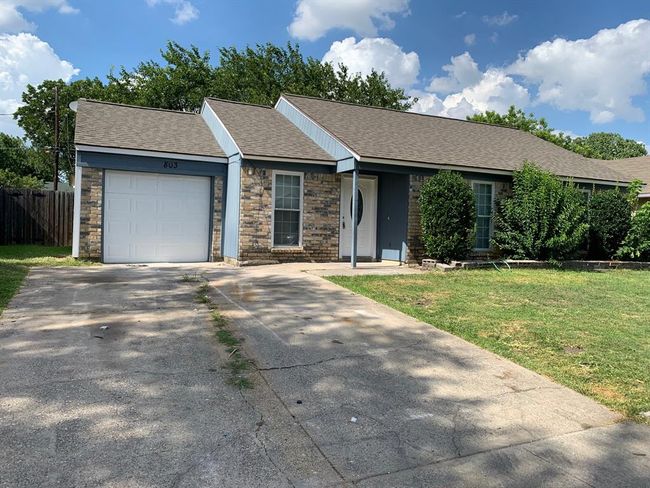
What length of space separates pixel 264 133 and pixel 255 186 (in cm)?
219

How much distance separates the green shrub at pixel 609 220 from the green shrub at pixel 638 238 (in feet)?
0.43

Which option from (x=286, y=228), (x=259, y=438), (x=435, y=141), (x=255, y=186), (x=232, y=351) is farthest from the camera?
(x=435, y=141)

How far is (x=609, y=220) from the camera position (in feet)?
45.6

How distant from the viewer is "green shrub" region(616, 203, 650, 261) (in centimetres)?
1388

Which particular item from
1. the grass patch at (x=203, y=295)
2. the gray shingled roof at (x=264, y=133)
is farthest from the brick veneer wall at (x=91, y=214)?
the grass patch at (x=203, y=295)

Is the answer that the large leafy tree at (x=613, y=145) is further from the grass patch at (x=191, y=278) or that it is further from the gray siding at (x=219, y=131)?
the grass patch at (x=191, y=278)

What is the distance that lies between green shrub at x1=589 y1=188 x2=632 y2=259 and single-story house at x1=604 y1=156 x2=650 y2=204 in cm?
596

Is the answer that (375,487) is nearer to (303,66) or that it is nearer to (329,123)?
(329,123)

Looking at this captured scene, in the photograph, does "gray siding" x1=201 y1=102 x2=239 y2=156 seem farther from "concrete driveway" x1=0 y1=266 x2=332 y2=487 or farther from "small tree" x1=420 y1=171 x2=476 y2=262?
"concrete driveway" x1=0 y1=266 x2=332 y2=487

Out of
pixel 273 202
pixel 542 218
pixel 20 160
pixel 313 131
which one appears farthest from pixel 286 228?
pixel 20 160

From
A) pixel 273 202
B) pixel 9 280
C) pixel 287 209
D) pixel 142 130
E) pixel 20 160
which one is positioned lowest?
pixel 9 280

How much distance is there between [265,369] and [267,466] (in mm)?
1626

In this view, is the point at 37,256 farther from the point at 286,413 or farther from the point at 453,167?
the point at 286,413

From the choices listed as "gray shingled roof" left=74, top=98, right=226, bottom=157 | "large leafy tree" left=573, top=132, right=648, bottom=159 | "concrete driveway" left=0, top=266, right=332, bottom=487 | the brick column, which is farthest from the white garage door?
"large leafy tree" left=573, top=132, right=648, bottom=159
